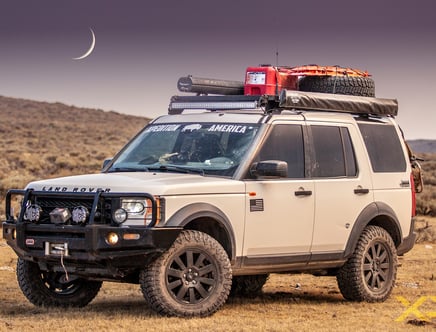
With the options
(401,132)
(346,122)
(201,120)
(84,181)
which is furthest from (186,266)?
(401,132)

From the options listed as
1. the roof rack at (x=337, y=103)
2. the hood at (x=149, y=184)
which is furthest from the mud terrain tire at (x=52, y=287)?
the roof rack at (x=337, y=103)

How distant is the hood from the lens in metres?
8.82

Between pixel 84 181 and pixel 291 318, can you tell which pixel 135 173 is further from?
pixel 291 318

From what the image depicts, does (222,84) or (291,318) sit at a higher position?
(222,84)

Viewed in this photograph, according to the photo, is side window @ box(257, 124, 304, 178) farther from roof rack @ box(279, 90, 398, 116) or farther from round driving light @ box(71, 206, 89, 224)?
round driving light @ box(71, 206, 89, 224)

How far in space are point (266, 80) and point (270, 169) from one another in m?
1.86

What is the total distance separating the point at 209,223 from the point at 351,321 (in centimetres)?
158

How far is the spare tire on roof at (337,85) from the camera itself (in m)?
11.5

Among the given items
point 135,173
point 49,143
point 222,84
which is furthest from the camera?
point 49,143

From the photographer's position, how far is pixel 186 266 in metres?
9.03

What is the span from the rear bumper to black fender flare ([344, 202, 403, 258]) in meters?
2.50

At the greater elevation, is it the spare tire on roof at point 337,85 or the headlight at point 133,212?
the spare tire on roof at point 337,85

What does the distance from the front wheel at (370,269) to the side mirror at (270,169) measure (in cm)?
170

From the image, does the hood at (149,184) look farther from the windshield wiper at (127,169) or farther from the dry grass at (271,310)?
the dry grass at (271,310)
